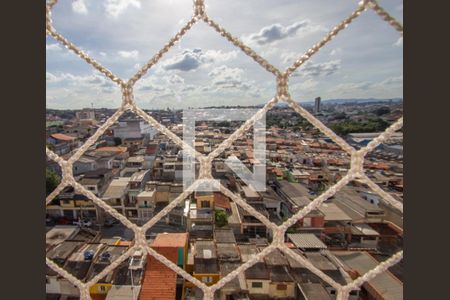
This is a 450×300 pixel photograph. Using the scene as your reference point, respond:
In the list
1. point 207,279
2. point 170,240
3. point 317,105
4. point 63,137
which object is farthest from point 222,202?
point 63,137

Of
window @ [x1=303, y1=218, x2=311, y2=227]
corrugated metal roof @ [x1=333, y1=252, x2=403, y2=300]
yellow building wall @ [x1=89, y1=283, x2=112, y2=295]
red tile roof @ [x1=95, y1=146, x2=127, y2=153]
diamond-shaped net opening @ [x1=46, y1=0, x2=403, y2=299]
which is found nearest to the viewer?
diamond-shaped net opening @ [x1=46, y1=0, x2=403, y2=299]

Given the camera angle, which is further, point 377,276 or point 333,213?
point 333,213

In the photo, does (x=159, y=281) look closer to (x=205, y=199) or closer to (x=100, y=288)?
(x=100, y=288)

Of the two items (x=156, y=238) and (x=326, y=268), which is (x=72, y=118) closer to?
(x=156, y=238)

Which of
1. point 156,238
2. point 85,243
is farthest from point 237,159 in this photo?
point 85,243

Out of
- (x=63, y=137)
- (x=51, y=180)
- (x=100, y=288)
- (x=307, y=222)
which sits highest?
(x=63, y=137)

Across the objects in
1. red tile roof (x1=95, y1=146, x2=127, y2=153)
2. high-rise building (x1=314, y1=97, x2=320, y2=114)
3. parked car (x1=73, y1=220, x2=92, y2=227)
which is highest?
high-rise building (x1=314, y1=97, x2=320, y2=114)

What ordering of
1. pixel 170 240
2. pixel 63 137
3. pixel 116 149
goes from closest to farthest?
pixel 170 240 < pixel 63 137 < pixel 116 149

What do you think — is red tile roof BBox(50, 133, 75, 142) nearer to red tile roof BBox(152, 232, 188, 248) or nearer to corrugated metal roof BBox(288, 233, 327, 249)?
red tile roof BBox(152, 232, 188, 248)

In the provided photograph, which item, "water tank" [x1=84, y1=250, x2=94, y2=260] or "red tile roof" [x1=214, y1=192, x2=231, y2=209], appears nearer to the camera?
"water tank" [x1=84, y1=250, x2=94, y2=260]

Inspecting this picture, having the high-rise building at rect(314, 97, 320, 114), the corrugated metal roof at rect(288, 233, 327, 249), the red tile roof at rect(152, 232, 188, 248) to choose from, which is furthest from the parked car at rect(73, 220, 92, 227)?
the high-rise building at rect(314, 97, 320, 114)
